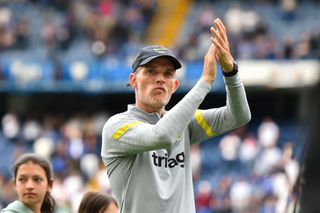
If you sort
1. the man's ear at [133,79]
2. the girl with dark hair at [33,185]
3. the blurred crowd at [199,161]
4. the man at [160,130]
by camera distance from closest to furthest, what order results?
the man at [160,130], the man's ear at [133,79], the girl with dark hair at [33,185], the blurred crowd at [199,161]

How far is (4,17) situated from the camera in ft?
86.6

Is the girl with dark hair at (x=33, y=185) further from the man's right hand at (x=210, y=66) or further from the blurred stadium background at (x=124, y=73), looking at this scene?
the blurred stadium background at (x=124, y=73)

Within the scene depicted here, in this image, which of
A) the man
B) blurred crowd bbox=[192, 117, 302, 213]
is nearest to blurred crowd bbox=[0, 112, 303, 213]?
blurred crowd bbox=[192, 117, 302, 213]

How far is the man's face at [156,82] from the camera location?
4.14 meters

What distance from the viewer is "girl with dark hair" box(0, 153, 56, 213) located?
15.7ft

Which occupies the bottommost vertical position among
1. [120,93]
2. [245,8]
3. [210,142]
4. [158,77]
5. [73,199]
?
[158,77]

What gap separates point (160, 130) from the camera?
3.95m

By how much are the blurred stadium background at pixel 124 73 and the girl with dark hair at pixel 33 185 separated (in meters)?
13.3

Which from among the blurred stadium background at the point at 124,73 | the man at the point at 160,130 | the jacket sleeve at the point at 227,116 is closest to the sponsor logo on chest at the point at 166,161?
the man at the point at 160,130

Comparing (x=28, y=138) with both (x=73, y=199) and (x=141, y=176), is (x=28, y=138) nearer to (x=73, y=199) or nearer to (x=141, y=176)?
(x=73, y=199)

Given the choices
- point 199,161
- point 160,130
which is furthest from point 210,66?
point 199,161

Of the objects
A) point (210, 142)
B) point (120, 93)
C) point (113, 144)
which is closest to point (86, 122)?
point (120, 93)

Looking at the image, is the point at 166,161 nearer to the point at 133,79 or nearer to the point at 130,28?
the point at 133,79

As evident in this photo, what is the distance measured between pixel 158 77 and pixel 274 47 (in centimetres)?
1888
